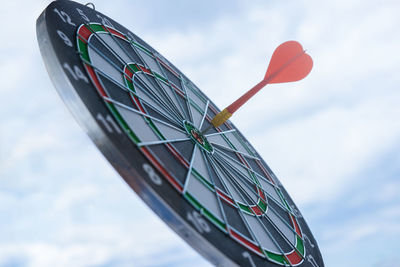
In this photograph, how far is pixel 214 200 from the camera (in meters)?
6.56

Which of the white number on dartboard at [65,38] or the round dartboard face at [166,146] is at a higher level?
the white number on dartboard at [65,38]

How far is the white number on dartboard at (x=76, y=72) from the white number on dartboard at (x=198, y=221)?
2373 millimetres

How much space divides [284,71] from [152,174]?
4.40 meters

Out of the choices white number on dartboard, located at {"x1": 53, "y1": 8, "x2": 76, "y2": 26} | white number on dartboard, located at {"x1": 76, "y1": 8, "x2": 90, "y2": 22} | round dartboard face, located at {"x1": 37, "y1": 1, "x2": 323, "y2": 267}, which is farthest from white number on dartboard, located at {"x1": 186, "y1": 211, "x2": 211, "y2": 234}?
white number on dartboard, located at {"x1": 76, "y1": 8, "x2": 90, "y2": 22}

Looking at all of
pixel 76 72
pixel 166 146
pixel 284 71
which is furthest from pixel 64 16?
pixel 284 71

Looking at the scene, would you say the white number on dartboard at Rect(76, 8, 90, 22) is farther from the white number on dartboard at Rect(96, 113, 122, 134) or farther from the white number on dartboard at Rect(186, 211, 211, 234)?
the white number on dartboard at Rect(186, 211, 211, 234)

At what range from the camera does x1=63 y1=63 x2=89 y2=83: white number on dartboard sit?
5.79 meters

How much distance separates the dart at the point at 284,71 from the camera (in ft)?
28.3

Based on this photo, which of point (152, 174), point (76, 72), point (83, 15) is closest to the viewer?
point (152, 174)

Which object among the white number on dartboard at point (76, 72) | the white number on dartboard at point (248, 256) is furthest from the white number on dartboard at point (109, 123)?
the white number on dartboard at point (248, 256)

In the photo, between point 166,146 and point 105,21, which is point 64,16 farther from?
point 166,146

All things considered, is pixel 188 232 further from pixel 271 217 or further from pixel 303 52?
pixel 303 52

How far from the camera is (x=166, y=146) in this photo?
6.47 m

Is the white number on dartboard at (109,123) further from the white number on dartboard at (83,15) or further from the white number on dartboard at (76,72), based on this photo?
the white number on dartboard at (83,15)
